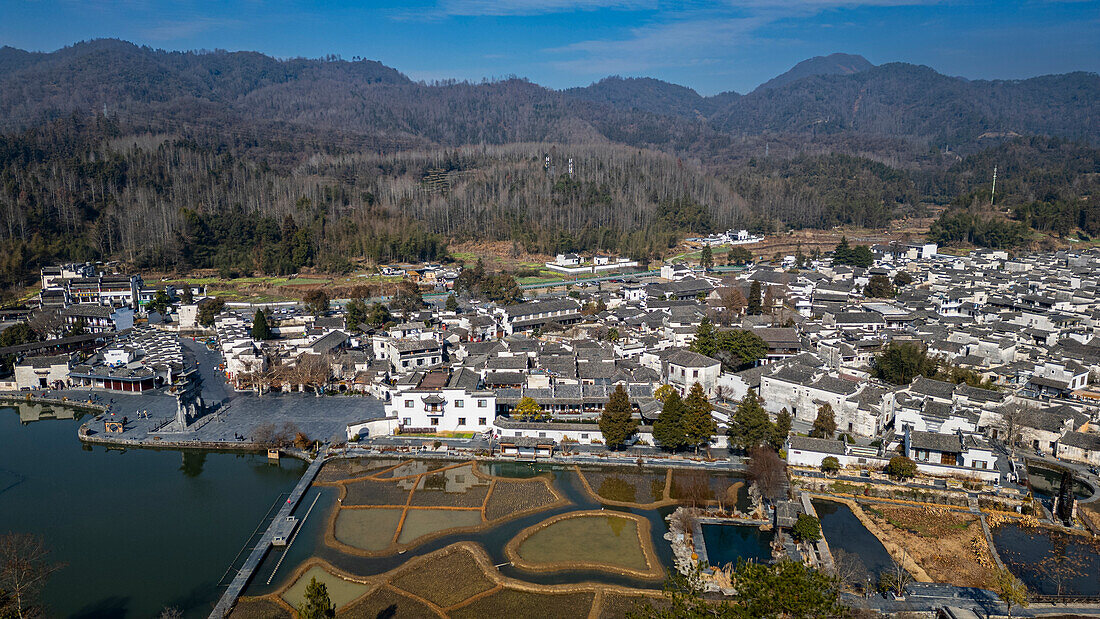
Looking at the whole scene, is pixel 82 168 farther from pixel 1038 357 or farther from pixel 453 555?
pixel 1038 357

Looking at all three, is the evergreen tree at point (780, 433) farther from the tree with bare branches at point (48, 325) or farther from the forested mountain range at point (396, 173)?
the forested mountain range at point (396, 173)

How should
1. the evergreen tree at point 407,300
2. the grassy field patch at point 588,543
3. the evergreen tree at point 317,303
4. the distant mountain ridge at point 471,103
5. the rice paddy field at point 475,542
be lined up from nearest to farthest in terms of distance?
1. the rice paddy field at point 475,542
2. the grassy field patch at point 588,543
3. the evergreen tree at point 407,300
4. the evergreen tree at point 317,303
5. the distant mountain ridge at point 471,103

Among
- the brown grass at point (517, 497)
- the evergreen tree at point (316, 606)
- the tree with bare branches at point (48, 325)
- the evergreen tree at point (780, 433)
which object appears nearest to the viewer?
the evergreen tree at point (316, 606)

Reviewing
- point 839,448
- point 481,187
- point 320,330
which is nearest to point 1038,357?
point 839,448

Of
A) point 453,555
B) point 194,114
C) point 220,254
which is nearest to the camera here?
point 453,555

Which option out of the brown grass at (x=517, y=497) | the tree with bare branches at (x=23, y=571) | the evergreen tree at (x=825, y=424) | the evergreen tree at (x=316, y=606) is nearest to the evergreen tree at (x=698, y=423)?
the evergreen tree at (x=825, y=424)
